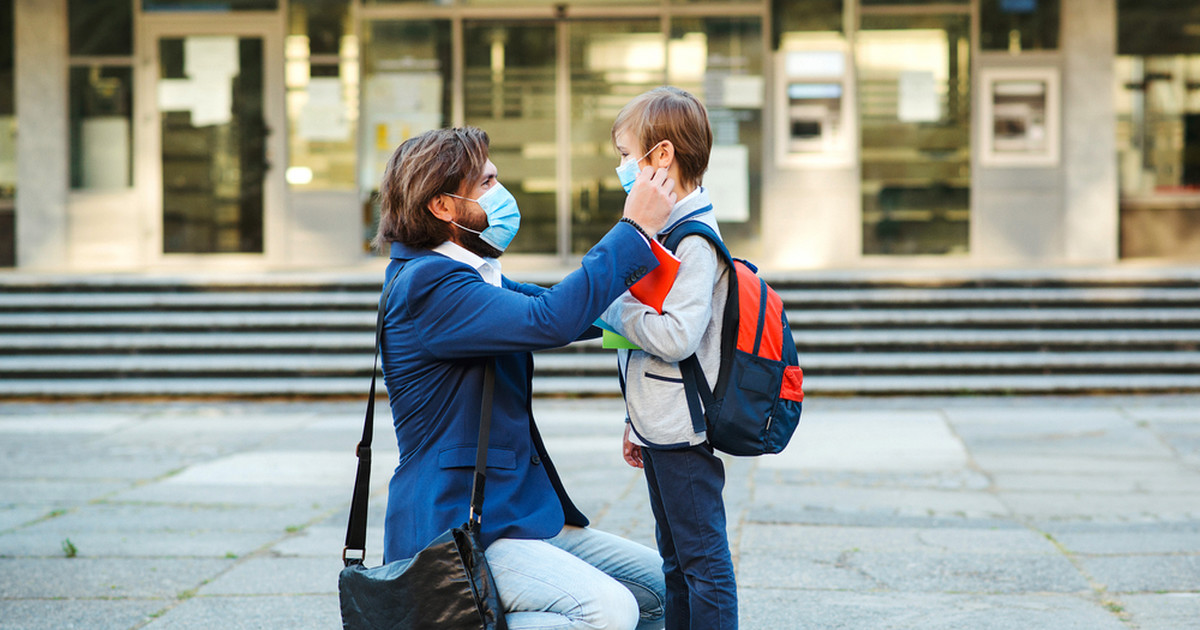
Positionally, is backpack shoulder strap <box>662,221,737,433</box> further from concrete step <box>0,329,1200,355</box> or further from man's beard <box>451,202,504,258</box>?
concrete step <box>0,329,1200,355</box>

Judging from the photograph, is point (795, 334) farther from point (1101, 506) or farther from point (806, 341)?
point (1101, 506)

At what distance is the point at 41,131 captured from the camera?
1320 centimetres

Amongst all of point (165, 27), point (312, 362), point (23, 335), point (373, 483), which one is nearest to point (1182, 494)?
point (373, 483)

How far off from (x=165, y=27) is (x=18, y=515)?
28.1 feet

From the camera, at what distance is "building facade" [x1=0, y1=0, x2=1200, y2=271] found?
13047 millimetres

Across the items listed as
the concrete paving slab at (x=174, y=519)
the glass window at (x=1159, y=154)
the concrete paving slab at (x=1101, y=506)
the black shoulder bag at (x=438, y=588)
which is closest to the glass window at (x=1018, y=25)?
the glass window at (x=1159, y=154)

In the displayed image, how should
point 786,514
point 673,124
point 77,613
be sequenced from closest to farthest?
point 673,124 < point 77,613 < point 786,514

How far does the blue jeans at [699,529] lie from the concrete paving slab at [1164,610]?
196 cm

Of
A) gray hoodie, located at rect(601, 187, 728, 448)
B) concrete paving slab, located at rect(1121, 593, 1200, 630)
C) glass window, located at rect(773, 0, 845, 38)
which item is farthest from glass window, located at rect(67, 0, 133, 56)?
concrete paving slab, located at rect(1121, 593, 1200, 630)

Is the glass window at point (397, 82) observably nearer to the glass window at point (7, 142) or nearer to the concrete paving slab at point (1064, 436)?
the glass window at point (7, 142)

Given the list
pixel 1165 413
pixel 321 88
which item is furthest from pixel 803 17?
pixel 1165 413

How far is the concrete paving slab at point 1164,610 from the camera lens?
4.12m

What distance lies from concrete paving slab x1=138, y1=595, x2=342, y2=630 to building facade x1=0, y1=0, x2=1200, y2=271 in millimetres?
8976

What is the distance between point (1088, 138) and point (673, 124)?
11.4m
